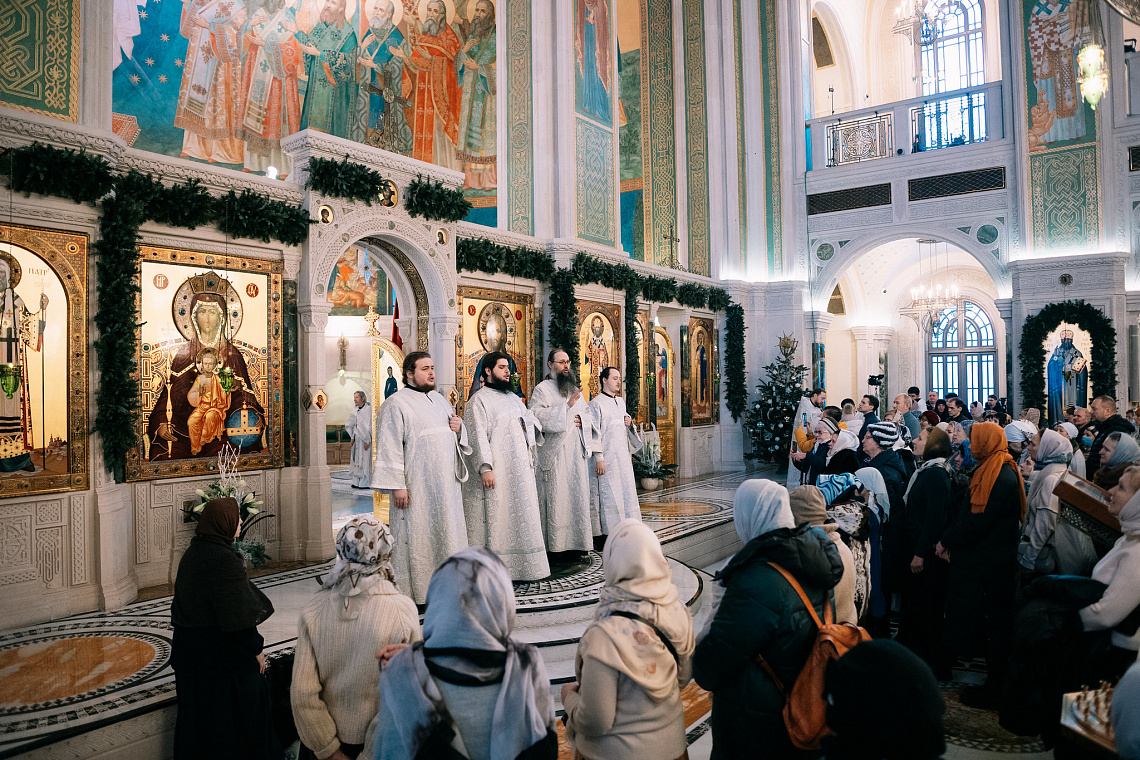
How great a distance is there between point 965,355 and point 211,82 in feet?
56.7

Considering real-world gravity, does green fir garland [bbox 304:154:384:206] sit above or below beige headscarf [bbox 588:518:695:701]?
above

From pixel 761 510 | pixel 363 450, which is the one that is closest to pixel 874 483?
pixel 761 510

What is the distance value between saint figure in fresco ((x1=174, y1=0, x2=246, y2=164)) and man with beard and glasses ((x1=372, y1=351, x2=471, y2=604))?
6921mm

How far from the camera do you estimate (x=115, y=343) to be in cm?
558

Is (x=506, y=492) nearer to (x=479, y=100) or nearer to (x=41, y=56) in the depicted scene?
(x=41, y=56)

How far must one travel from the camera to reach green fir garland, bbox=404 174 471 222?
7797 millimetres

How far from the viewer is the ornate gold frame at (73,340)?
17.4 ft

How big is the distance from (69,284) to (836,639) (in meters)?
5.61

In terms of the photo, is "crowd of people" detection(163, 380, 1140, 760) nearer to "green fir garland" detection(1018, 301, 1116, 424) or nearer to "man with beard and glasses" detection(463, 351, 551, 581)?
"man with beard and glasses" detection(463, 351, 551, 581)

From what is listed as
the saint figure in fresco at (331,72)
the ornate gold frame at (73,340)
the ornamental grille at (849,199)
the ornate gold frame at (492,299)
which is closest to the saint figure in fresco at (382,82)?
the saint figure in fresco at (331,72)

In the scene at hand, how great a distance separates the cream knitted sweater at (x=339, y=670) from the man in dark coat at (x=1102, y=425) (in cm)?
638

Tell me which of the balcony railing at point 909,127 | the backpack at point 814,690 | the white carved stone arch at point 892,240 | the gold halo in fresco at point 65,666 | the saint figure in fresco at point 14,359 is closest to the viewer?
the backpack at point 814,690

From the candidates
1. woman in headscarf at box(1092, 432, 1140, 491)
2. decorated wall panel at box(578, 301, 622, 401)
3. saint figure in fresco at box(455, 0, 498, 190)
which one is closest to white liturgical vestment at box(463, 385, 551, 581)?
woman in headscarf at box(1092, 432, 1140, 491)

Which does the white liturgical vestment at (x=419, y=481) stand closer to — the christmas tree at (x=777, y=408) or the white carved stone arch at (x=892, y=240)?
the christmas tree at (x=777, y=408)
